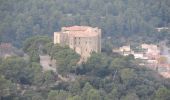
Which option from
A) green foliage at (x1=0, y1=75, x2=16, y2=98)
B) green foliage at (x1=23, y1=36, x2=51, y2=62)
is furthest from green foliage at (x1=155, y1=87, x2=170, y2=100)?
green foliage at (x1=23, y1=36, x2=51, y2=62)

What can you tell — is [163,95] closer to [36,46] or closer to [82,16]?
[36,46]

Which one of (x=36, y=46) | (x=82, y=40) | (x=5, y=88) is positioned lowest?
(x=5, y=88)

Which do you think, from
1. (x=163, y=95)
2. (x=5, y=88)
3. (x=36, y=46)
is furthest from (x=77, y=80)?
(x=36, y=46)

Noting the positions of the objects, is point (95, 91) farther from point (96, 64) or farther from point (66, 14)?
point (66, 14)

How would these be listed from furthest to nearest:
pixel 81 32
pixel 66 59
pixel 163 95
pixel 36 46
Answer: pixel 36 46, pixel 81 32, pixel 66 59, pixel 163 95

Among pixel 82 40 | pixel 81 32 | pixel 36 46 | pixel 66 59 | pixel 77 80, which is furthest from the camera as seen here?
pixel 36 46

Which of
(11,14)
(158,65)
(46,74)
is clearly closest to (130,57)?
(158,65)
